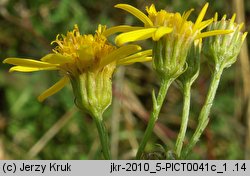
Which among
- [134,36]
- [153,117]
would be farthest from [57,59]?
[153,117]

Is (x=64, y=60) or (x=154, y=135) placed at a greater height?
(x=154, y=135)

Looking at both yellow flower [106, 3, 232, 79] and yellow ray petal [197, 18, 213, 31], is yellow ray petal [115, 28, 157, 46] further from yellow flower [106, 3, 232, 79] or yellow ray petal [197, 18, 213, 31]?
yellow ray petal [197, 18, 213, 31]

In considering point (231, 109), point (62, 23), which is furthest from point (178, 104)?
point (62, 23)

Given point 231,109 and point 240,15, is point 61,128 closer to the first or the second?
point 231,109

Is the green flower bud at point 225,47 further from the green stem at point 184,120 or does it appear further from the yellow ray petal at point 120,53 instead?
the yellow ray petal at point 120,53

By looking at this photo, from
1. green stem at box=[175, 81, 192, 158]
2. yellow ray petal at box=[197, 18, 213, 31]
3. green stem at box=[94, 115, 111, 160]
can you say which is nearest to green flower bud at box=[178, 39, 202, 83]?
green stem at box=[175, 81, 192, 158]

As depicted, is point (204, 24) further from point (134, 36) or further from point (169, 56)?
point (134, 36)
